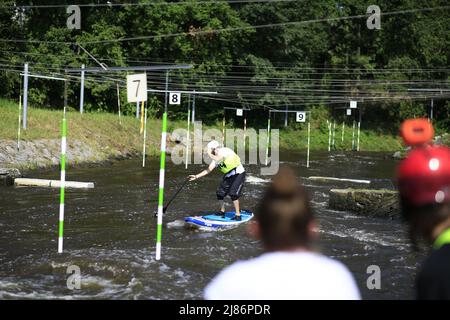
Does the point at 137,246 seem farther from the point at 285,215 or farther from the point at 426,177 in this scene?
the point at 426,177

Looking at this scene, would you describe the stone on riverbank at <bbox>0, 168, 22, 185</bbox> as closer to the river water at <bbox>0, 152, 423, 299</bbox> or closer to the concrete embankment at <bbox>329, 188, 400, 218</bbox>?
the river water at <bbox>0, 152, 423, 299</bbox>

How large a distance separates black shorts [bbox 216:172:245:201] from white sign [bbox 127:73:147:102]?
425cm

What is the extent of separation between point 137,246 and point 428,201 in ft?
27.7

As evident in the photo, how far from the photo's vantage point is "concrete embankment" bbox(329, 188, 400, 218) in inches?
573

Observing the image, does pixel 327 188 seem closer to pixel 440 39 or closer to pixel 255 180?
pixel 255 180

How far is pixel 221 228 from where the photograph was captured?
1237 cm

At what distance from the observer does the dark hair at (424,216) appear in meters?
2.57

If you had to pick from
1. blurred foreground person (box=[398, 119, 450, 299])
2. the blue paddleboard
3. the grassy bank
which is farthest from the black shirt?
the grassy bank

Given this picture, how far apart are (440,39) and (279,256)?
5746 centimetres

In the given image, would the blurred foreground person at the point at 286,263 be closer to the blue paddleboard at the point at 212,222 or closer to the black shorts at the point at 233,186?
the blue paddleboard at the point at 212,222

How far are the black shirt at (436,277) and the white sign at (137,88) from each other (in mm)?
7471

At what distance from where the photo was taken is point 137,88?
953 centimetres
